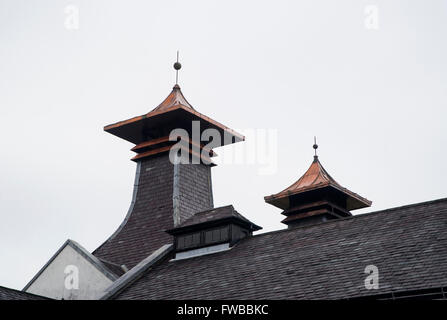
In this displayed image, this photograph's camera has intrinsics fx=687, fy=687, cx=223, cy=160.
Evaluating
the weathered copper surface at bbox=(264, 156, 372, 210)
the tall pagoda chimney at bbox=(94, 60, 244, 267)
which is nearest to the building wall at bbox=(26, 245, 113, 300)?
the tall pagoda chimney at bbox=(94, 60, 244, 267)

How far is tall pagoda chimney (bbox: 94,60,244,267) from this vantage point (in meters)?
28.2

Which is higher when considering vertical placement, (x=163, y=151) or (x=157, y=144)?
(x=157, y=144)

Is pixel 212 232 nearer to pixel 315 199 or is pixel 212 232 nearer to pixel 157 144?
pixel 157 144

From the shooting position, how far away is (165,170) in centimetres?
3012

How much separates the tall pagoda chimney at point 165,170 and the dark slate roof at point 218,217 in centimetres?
214

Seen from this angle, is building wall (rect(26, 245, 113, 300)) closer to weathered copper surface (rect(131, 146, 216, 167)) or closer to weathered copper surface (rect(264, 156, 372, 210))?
weathered copper surface (rect(131, 146, 216, 167))

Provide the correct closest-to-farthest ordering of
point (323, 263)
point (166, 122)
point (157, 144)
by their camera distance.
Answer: point (323, 263) < point (166, 122) < point (157, 144)

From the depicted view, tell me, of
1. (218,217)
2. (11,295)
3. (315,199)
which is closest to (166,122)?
(218,217)

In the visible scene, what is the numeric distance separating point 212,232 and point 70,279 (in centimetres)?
590

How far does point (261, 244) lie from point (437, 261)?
7.20 meters
